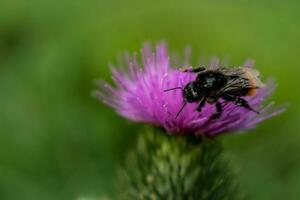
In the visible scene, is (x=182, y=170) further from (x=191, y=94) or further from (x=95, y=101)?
(x=95, y=101)

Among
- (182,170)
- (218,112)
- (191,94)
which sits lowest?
(182,170)

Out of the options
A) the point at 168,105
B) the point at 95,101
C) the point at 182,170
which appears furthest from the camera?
the point at 95,101

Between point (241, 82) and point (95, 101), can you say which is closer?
point (241, 82)

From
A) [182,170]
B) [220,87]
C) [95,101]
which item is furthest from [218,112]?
[95,101]

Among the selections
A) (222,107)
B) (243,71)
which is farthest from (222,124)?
(243,71)

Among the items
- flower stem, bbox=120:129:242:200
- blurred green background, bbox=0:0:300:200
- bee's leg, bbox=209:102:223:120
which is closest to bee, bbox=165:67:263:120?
bee's leg, bbox=209:102:223:120

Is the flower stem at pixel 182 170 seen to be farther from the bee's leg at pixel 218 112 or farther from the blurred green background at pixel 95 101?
the blurred green background at pixel 95 101
